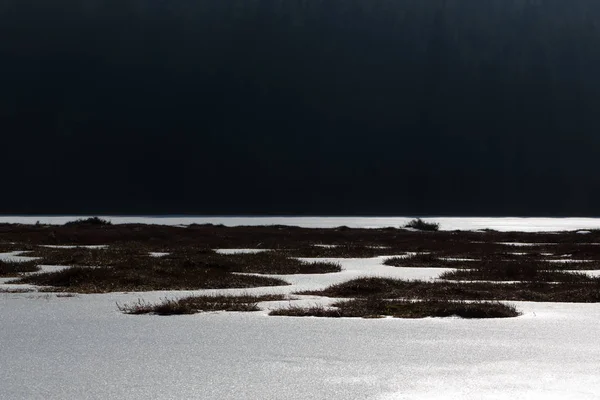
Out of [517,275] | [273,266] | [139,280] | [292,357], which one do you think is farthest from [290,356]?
[273,266]

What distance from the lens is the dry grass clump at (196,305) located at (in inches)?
693

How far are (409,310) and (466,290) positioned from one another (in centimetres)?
518

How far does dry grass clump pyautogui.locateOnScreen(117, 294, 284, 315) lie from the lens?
57.7ft

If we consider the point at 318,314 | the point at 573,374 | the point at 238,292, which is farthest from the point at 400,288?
the point at 573,374

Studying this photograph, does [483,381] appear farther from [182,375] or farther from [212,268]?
[212,268]

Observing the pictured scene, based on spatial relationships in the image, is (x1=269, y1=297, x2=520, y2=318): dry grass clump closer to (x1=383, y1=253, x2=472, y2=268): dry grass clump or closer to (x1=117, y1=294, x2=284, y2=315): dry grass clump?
(x1=117, y1=294, x2=284, y2=315): dry grass clump

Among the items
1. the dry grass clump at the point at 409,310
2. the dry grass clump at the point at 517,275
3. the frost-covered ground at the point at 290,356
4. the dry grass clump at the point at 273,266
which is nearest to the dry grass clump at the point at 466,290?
the dry grass clump at the point at 517,275

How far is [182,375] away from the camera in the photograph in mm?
10547

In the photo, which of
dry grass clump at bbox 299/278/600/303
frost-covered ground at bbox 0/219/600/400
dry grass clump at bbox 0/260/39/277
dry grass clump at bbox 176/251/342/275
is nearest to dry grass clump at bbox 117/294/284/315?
frost-covered ground at bbox 0/219/600/400

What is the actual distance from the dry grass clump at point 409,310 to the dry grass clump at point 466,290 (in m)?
2.47

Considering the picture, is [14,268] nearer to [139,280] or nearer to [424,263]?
[139,280]

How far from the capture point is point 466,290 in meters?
22.9

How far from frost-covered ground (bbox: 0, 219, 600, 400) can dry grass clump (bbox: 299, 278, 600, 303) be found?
10.9ft

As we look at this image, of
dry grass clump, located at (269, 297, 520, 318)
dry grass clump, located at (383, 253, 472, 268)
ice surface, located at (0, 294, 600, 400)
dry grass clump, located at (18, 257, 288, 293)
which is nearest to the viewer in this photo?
ice surface, located at (0, 294, 600, 400)
